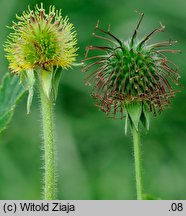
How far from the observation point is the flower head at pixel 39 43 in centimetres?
247

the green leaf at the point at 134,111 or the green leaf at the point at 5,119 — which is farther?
the green leaf at the point at 134,111

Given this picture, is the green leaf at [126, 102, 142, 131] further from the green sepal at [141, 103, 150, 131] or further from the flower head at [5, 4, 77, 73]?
the flower head at [5, 4, 77, 73]

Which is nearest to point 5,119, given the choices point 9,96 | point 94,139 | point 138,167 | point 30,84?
point 30,84

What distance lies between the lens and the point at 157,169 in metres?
4.95

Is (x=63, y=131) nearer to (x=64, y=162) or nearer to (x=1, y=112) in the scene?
(x=64, y=162)

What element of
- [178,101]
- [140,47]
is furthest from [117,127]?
[140,47]

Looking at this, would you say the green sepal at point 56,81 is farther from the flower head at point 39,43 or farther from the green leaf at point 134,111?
the green leaf at point 134,111

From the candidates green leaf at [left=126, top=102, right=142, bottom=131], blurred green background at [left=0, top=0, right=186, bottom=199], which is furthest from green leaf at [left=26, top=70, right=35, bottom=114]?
blurred green background at [left=0, top=0, right=186, bottom=199]

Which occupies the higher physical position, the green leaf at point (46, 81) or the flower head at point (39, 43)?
the flower head at point (39, 43)

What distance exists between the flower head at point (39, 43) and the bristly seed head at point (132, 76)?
0.12 metres

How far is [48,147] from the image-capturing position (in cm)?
227

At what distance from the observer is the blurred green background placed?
4746mm

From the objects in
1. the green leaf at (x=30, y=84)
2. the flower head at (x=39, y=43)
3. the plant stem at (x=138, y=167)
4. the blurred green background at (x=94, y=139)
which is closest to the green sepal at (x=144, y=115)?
the plant stem at (x=138, y=167)

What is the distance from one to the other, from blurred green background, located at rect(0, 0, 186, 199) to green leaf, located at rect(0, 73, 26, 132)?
193 cm
